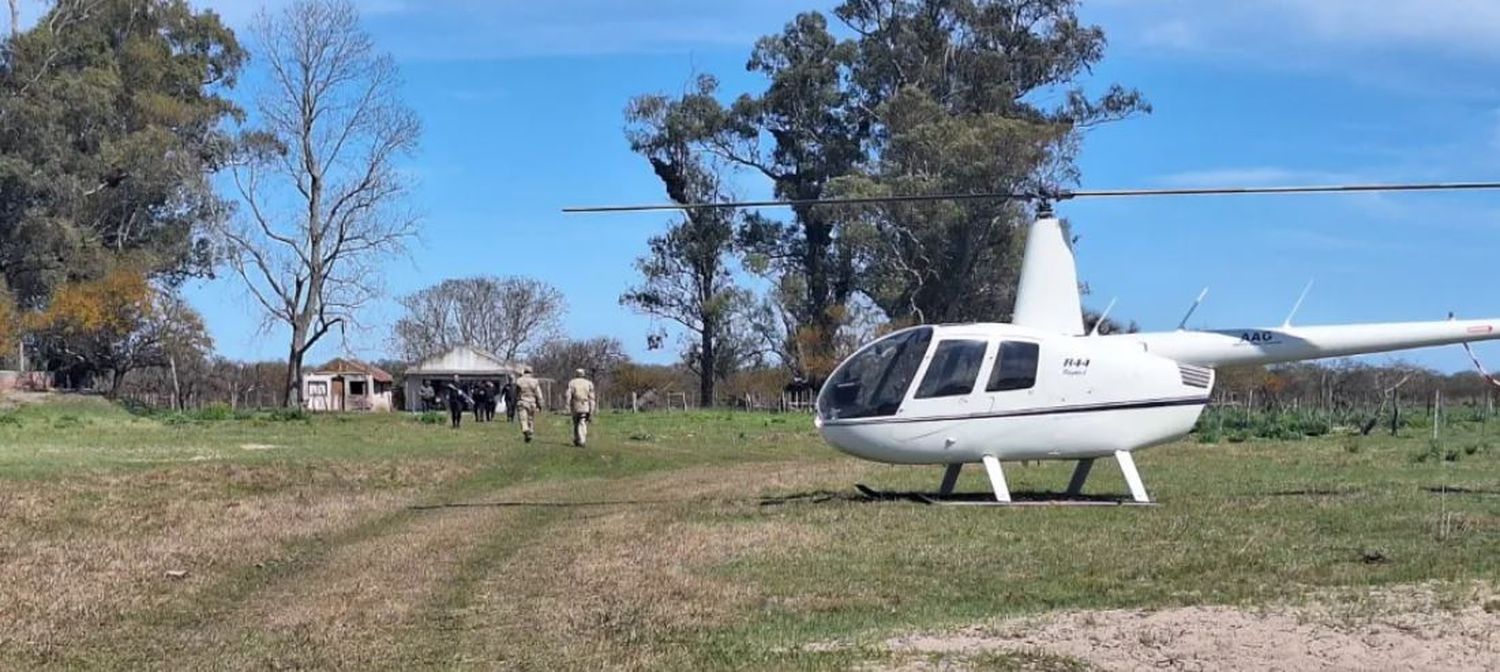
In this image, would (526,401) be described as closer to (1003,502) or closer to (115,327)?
(1003,502)

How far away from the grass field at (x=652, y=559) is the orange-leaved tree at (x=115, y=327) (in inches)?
1541

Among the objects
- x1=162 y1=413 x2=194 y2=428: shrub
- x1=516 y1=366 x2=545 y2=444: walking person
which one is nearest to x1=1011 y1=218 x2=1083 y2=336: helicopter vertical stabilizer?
x1=516 y1=366 x2=545 y2=444: walking person

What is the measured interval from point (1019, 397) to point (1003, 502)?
112 centimetres

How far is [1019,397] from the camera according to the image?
1672 centimetres

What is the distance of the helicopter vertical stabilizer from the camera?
16.8 metres

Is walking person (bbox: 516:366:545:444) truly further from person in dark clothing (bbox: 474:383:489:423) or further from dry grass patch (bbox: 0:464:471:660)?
person in dark clothing (bbox: 474:383:489:423)

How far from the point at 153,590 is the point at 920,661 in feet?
21.9

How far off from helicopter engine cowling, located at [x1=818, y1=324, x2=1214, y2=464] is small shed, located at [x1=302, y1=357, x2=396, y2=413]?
74.7 metres

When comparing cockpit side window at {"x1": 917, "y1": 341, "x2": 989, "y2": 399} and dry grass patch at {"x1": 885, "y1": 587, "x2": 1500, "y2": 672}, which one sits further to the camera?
cockpit side window at {"x1": 917, "y1": 341, "x2": 989, "y2": 399}

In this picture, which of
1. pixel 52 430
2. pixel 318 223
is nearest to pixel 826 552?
pixel 52 430

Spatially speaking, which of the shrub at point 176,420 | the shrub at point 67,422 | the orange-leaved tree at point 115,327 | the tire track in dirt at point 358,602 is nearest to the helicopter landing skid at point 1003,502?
the tire track in dirt at point 358,602

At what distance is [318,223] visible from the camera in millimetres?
63531

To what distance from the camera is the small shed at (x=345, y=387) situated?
89.4m

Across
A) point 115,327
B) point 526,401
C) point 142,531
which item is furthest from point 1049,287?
point 115,327
